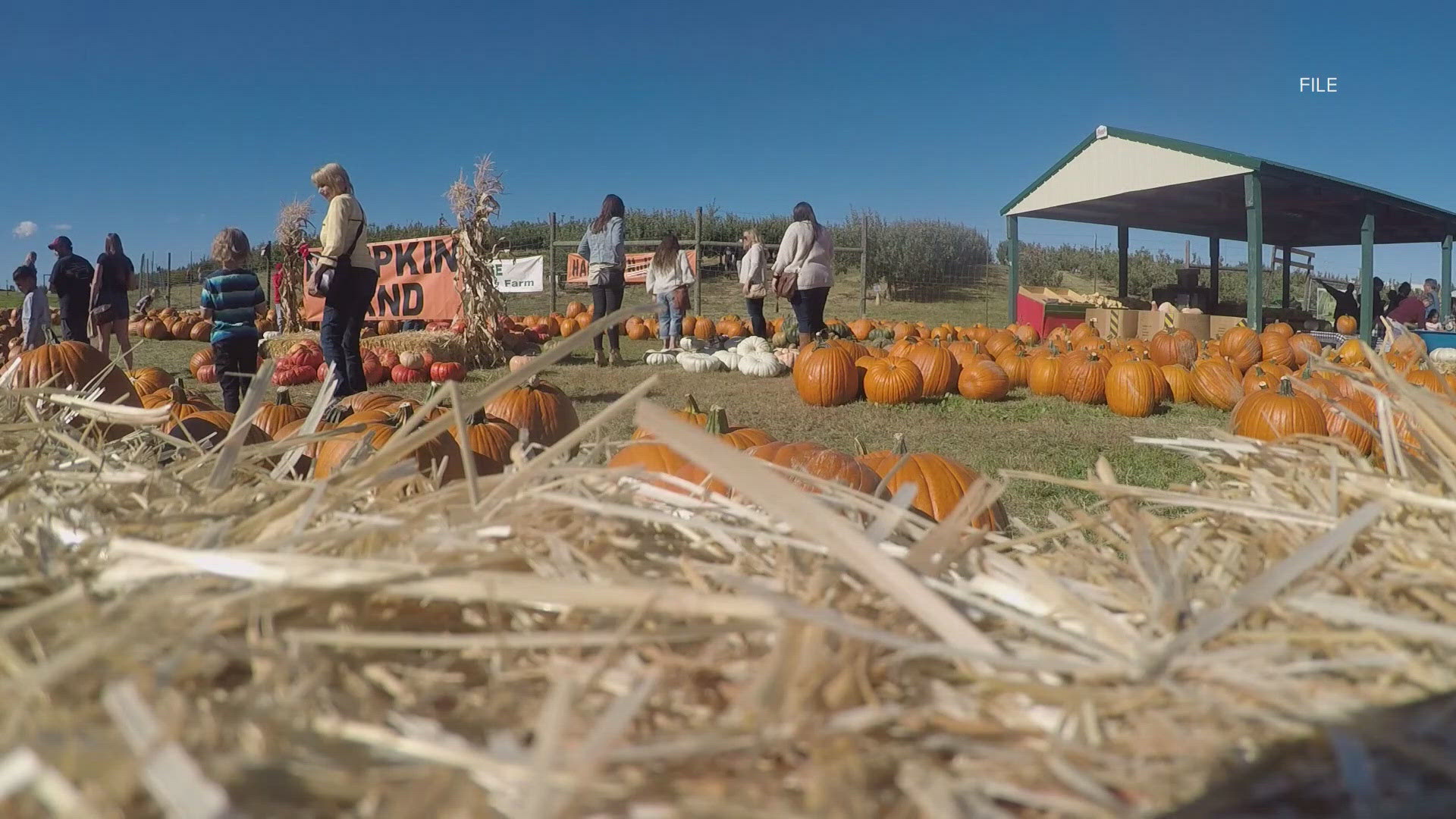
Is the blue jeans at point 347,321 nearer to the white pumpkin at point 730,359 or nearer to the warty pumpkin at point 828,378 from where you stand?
the warty pumpkin at point 828,378

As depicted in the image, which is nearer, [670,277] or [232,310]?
[232,310]

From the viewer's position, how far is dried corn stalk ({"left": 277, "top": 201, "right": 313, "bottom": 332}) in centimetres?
1323

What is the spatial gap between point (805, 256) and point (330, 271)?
459 centimetres

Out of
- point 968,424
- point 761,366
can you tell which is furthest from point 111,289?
point 968,424

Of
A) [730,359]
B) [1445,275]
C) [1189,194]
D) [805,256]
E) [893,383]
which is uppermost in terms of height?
[1189,194]

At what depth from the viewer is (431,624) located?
2.62 ft

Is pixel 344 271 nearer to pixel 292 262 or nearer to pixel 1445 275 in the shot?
pixel 292 262

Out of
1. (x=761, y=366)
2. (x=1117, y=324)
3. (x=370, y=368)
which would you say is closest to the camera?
(x=370, y=368)

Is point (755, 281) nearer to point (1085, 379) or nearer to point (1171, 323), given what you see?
point (1085, 379)

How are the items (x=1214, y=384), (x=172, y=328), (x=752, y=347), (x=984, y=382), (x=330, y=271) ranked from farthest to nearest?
(x=172, y=328), (x=752, y=347), (x=984, y=382), (x=1214, y=384), (x=330, y=271)

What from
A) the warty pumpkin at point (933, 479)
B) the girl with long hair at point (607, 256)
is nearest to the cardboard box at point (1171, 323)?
the girl with long hair at point (607, 256)

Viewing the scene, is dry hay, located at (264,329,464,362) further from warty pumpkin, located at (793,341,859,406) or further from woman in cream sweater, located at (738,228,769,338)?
warty pumpkin, located at (793,341,859,406)

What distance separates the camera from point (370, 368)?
8617mm

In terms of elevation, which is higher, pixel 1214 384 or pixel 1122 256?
pixel 1122 256
